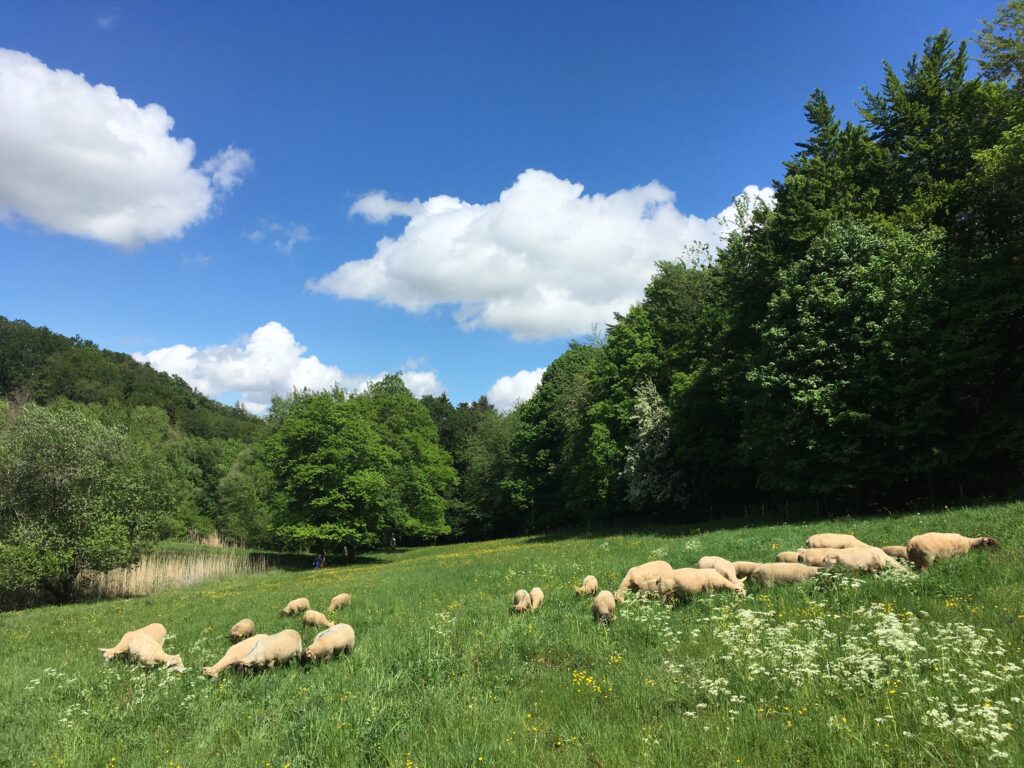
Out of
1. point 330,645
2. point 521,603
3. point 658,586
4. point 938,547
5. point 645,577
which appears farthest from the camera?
point 521,603

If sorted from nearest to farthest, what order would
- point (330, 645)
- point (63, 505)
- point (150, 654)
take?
point (330, 645) < point (150, 654) < point (63, 505)

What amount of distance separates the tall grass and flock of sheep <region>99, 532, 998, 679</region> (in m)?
23.6

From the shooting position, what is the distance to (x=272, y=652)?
977 cm

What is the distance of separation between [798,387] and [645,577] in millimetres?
18006

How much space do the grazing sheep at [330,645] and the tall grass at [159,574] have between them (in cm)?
2671

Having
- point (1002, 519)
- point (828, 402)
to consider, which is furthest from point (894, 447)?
point (1002, 519)

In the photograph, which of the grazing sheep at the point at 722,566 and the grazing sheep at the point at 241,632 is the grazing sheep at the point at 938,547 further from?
the grazing sheep at the point at 241,632

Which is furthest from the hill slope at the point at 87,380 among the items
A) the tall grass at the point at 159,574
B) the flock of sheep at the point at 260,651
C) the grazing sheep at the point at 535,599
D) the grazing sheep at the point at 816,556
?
the grazing sheep at the point at 816,556

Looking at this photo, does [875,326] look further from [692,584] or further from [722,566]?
[692,584]

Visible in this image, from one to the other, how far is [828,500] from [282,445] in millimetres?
42258

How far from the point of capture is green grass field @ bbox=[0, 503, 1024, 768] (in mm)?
5277

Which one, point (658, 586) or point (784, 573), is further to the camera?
point (658, 586)

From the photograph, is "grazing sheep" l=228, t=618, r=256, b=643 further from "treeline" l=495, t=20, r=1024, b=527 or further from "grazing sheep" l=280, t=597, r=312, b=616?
"treeline" l=495, t=20, r=1024, b=527

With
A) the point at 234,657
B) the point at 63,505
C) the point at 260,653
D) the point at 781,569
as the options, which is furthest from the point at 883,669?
the point at 63,505
